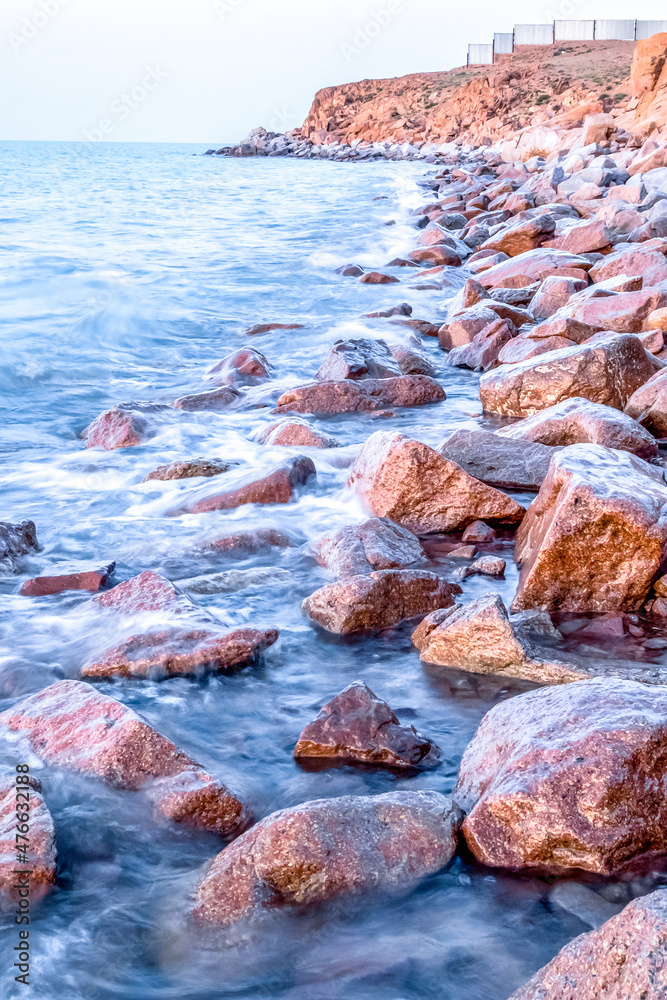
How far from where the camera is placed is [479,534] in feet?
13.5

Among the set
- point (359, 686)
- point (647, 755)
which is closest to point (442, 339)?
point (359, 686)

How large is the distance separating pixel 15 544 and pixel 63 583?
1.82 ft

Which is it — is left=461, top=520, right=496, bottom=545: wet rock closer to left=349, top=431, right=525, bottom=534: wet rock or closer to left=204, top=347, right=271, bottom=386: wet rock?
left=349, top=431, right=525, bottom=534: wet rock

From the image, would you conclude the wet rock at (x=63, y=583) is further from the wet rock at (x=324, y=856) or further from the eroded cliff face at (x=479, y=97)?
the eroded cliff face at (x=479, y=97)

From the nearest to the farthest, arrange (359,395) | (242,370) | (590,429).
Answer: (590,429), (359,395), (242,370)

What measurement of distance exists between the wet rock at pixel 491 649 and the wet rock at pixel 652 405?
2.48 metres

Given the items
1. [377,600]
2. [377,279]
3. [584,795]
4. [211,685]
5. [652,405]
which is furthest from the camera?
[377,279]

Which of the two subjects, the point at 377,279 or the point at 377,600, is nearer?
the point at 377,600

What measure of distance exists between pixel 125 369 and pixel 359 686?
673 centimetres

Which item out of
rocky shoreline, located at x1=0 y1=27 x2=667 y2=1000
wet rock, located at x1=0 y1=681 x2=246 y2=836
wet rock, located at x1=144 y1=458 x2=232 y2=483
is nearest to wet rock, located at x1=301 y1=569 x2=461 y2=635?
rocky shoreline, located at x1=0 y1=27 x2=667 y2=1000

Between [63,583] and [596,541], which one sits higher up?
[596,541]

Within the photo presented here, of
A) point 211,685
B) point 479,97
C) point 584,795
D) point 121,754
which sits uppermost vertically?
point 479,97

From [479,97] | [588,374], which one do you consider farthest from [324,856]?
[479,97]

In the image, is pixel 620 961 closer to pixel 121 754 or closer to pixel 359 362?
pixel 121 754
